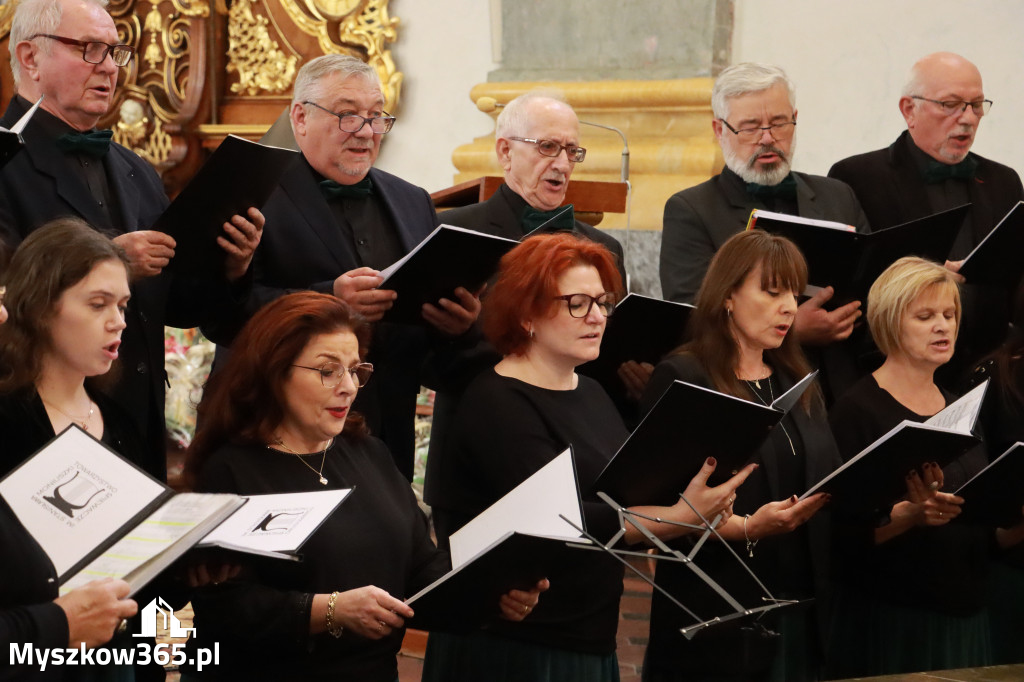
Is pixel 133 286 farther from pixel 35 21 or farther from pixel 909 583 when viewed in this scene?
pixel 909 583

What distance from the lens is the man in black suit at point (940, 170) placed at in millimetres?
4332

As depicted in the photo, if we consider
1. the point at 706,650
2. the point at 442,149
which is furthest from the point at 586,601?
the point at 442,149

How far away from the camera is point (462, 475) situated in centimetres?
318

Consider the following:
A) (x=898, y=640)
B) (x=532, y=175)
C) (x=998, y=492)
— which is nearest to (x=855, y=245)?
(x=998, y=492)

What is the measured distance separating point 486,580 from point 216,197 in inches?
43.5

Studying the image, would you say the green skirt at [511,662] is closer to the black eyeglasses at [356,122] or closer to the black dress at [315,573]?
the black dress at [315,573]

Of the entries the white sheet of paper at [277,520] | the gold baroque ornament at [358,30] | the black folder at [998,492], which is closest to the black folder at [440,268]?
the white sheet of paper at [277,520]

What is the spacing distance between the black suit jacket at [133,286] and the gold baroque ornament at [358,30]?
413 centimetres

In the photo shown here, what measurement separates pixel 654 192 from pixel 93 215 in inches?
130

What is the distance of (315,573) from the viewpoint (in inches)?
105

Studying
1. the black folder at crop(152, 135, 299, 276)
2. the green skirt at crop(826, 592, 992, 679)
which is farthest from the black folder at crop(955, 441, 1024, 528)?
the black folder at crop(152, 135, 299, 276)

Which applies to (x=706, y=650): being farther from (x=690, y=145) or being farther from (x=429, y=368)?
(x=690, y=145)

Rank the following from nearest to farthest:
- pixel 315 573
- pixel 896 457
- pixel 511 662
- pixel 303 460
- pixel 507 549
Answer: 1. pixel 507 549
2. pixel 315 573
3. pixel 303 460
4. pixel 511 662
5. pixel 896 457

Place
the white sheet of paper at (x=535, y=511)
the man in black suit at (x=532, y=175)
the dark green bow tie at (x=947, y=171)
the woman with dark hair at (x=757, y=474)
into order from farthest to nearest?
the dark green bow tie at (x=947, y=171) < the man in black suit at (x=532, y=175) < the woman with dark hair at (x=757, y=474) < the white sheet of paper at (x=535, y=511)
